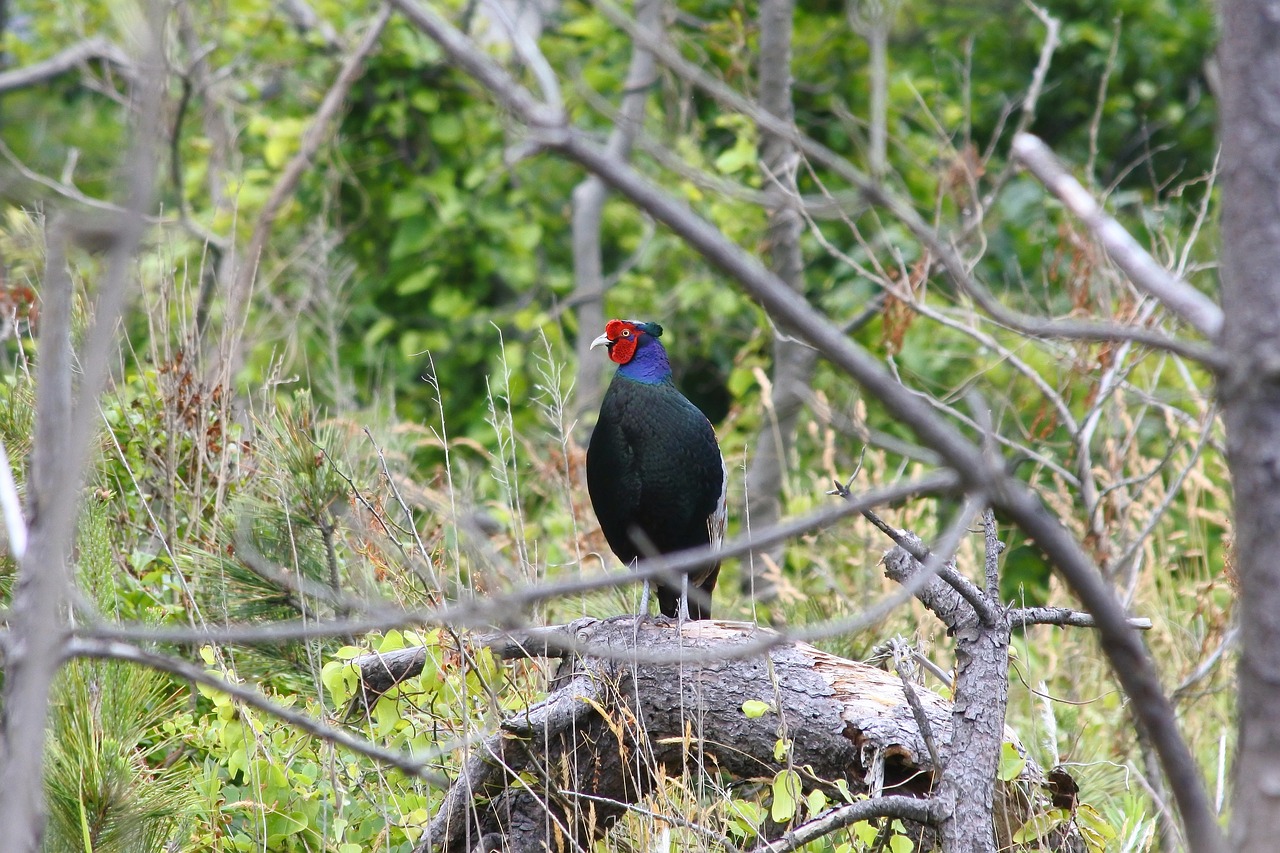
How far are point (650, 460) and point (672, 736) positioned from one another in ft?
3.30

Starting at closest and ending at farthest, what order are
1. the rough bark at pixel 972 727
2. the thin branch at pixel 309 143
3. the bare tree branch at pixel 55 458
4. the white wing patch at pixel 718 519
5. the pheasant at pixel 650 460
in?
the bare tree branch at pixel 55 458 < the rough bark at pixel 972 727 < the pheasant at pixel 650 460 < the white wing patch at pixel 718 519 < the thin branch at pixel 309 143

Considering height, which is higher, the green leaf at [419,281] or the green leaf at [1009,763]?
the green leaf at [419,281]

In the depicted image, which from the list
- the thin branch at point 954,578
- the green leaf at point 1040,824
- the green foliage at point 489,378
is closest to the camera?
the thin branch at point 954,578

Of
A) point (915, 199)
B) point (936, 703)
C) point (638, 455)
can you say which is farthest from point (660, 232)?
point (936, 703)

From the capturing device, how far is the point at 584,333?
19.2 ft

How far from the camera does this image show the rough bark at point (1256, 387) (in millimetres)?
1015

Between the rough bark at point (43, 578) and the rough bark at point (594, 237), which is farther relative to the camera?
the rough bark at point (594, 237)

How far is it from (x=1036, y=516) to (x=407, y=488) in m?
2.36

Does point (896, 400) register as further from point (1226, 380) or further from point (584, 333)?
point (584, 333)

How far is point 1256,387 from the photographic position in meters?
1.02

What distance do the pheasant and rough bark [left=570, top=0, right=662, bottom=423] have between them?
5.18 feet

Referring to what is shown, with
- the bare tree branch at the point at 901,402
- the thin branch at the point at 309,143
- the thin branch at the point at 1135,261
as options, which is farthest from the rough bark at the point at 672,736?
the thin branch at the point at 309,143

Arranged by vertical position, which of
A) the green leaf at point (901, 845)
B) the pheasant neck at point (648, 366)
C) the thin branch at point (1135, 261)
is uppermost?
the thin branch at point (1135, 261)

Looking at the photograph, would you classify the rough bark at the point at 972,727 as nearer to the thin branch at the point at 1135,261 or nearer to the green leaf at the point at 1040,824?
the green leaf at the point at 1040,824
